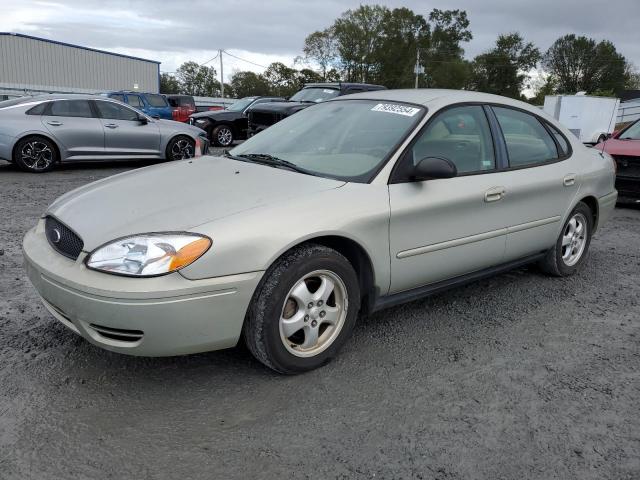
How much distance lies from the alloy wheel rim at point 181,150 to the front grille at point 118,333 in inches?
363

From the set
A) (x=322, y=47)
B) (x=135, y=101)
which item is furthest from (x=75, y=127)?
(x=322, y=47)

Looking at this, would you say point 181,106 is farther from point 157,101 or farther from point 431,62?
point 431,62

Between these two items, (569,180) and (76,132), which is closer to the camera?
(569,180)

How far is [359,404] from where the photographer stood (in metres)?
2.69

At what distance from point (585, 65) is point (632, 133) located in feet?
280

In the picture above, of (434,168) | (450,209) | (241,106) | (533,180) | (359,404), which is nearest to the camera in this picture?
(359,404)

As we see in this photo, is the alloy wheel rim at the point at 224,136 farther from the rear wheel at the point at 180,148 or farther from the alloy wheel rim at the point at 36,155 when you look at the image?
the alloy wheel rim at the point at 36,155

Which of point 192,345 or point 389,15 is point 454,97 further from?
point 389,15

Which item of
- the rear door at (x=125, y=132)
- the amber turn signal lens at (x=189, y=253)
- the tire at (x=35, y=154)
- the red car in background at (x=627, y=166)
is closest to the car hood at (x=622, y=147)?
the red car in background at (x=627, y=166)

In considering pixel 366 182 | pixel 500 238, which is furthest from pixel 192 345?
pixel 500 238

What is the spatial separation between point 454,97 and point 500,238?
39.9 inches

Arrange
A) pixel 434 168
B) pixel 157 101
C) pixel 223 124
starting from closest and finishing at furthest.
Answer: pixel 434 168 → pixel 223 124 → pixel 157 101

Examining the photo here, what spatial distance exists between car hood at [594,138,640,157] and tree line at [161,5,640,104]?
68297mm

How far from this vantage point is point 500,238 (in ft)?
12.5
